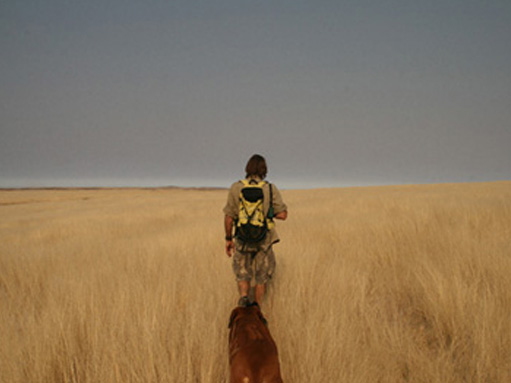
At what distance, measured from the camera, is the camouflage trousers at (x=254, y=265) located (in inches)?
127

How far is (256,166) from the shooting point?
10.1 ft

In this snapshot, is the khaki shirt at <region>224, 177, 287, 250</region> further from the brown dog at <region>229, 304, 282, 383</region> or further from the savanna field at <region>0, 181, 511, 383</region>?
the brown dog at <region>229, 304, 282, 383</region>

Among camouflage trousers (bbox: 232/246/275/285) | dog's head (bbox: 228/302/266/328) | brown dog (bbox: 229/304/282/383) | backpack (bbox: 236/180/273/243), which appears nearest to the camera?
brown dog (bbox: 229/304/282/383)

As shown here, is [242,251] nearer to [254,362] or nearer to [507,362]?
[254,362]

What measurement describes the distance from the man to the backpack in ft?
0.08

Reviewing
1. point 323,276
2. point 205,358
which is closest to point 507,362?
point 323,276

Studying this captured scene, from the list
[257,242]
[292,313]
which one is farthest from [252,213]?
[292,313]

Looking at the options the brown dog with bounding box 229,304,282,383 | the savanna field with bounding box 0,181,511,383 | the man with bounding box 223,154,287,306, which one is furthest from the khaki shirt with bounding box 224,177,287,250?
the brown dog with bounding box 229,304,282,383

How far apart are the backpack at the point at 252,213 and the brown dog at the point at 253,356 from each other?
1.46m

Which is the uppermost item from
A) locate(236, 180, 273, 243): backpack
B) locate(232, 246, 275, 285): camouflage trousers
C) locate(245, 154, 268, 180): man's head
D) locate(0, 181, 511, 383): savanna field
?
locate(245, 154, 268, 180): man's head

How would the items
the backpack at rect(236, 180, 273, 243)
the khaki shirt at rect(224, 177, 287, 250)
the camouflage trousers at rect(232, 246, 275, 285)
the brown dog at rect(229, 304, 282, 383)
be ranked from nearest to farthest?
the brown dog at rect(229, 304, 282, 383) < the backpack at rect(236, 180, 273, 243) < the khaki shirt at rect(224, 177, 287, 250) < the camouflage trousers at rect(232, 246, 275, 285)

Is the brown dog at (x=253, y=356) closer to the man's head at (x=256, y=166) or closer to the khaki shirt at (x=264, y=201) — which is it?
the khaki shirt at (x=264, y=201)

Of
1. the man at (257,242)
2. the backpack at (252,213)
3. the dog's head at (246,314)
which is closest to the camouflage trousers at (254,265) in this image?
the man at (257,242)

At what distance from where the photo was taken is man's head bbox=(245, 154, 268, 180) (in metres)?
3.06
